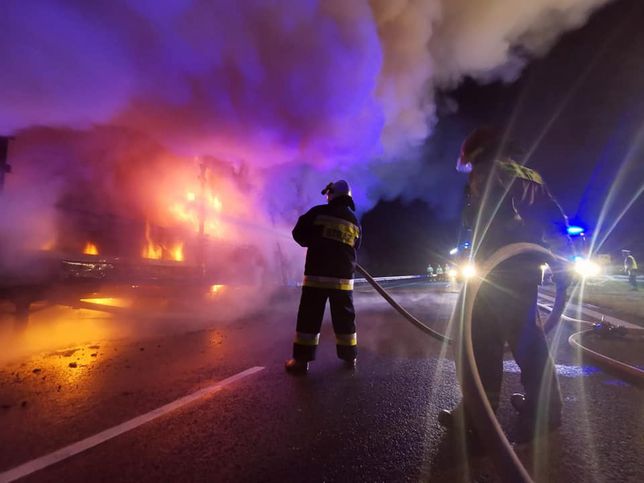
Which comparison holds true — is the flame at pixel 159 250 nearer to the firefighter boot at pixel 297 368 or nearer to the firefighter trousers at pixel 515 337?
the firefighter boot at pixel 297 368

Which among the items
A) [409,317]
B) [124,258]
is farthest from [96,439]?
[124,258]

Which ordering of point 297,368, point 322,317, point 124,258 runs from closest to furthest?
point 297,368, point 322,317, point 124,258

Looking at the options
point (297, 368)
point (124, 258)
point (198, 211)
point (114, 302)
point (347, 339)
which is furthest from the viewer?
point (198, 211)

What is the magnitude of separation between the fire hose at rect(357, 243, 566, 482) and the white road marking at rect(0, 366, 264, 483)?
184cm

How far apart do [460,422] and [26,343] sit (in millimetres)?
4825

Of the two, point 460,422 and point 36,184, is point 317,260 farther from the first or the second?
point 36,184

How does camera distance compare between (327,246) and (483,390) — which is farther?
(327,246)

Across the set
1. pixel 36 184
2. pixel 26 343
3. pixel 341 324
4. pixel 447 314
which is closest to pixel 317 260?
pixel 341 324

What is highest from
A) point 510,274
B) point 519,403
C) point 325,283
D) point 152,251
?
point 152,251

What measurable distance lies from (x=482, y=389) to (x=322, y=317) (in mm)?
1763

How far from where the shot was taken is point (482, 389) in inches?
74.2

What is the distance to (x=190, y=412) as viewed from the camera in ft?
7.76

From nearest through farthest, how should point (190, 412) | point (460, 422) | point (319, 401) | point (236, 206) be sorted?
point (460, 422) → point (190, 412) → point (319, 401) → point (236, 206)

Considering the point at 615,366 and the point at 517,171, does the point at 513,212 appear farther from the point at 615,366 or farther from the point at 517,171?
the point at 615,366
